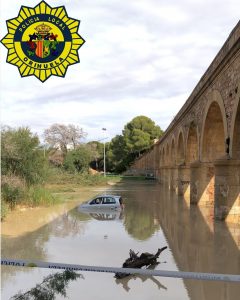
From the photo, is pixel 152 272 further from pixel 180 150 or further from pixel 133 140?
pixel 133 140

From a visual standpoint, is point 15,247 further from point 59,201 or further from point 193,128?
point 193,128

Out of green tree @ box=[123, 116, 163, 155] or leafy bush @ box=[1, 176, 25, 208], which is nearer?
leafy bush @ box=[1, 176, 25, 208]

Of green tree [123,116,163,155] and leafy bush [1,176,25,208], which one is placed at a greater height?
green tree [123,116,163,155]

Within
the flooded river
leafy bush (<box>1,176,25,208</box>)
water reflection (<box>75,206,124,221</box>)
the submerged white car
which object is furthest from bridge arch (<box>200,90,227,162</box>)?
leafy bush (<box>1,176,25,208</box>)

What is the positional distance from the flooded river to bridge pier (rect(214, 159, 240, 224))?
1.77 ft

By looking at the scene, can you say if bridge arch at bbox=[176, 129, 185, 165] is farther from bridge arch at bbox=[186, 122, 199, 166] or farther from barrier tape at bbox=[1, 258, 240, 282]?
barrier tape at bbox=[1, 258, 240, 282]

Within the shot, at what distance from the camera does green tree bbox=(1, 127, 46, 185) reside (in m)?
18.8

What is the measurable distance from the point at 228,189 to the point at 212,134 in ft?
20.2

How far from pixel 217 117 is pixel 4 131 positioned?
10.5 meters

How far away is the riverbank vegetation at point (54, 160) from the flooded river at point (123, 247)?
142cm

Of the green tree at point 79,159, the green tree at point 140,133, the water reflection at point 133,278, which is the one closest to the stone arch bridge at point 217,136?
the water reflection at point 133,278

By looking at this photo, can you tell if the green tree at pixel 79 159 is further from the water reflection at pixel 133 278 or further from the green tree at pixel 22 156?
the water reflection at pixel 133 278

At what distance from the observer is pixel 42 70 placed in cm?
667

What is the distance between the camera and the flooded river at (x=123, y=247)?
6.92 metres
